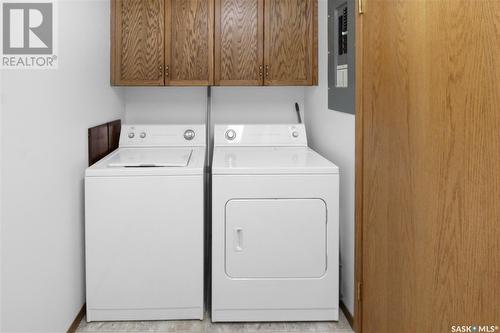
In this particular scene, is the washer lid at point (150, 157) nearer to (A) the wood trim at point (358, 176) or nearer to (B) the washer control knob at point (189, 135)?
(B) the washer control knob at point (189, 135)

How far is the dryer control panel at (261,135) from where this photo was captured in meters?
3.43

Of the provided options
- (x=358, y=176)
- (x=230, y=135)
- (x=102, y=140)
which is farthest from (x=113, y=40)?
(x=358, y=176)

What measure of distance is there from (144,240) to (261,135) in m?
1.20

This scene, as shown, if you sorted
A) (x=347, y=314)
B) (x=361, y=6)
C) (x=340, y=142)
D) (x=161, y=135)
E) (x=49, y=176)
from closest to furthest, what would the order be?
(x=49, y=176) < (x=361, y=6) < (x=347, y=314) < (x=340, y=142) < (x=161, y=135)

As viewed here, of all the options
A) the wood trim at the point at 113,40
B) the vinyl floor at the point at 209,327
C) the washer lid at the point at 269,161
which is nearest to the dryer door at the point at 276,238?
the washer lid at the point at 269,161

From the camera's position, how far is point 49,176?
218 cm

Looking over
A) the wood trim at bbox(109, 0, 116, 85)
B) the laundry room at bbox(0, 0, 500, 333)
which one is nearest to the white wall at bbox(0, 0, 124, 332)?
the laundry room at bbox(0, 0, 500, 333)

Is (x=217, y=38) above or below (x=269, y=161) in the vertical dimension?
above

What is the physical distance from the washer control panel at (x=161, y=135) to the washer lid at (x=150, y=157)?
0.07 metres

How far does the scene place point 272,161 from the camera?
2.79 metres

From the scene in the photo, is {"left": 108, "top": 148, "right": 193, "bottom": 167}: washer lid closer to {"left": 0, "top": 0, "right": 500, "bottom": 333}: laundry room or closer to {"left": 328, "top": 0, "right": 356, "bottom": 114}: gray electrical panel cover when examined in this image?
{"left": 0, "top": 0, "right": 500, "bottom": 333}: laundry room

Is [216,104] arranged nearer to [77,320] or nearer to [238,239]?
[238,239]

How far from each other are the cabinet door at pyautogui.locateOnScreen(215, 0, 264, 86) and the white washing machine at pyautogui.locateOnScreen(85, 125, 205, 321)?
941mm

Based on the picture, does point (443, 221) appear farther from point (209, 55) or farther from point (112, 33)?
point (112, 33)
